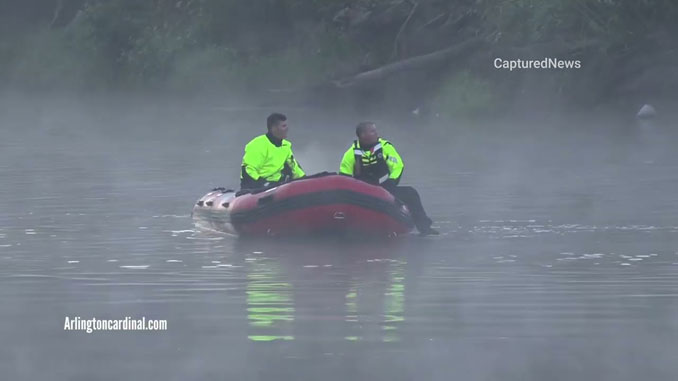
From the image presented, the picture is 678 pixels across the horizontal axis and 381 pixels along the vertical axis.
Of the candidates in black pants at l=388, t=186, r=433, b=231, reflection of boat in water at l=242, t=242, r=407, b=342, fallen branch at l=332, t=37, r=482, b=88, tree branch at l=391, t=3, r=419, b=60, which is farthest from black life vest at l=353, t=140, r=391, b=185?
tree branch at l=391, t=3, r=419, b=60

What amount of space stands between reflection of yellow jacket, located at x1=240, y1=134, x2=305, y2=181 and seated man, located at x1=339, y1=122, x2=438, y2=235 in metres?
0.67

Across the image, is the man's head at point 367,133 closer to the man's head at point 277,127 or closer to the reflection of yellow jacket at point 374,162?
the reflection of yellow jacket at point 374,162

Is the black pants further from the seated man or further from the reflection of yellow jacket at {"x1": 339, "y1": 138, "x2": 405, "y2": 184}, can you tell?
the reflection of yellow jacket at {"x1": 339, "y1": 138, "x2": 405, "y2": 184}

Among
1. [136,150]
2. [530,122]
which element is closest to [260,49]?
[530,122]

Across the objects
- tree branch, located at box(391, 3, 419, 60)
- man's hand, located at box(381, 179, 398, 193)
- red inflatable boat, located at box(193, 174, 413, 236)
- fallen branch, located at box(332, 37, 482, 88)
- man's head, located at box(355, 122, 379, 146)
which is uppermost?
tree branch, located at box(391, 3, 419, 60)

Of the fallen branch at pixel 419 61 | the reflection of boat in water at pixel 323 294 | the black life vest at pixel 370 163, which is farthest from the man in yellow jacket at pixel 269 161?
the fallen branch at pixel 419 61

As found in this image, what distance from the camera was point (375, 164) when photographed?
1950 centimetres

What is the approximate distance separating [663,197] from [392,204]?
6938 millimetres

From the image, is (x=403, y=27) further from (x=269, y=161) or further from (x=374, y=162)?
(x=374, y=162)

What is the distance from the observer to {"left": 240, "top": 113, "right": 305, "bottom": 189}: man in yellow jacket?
782 inches

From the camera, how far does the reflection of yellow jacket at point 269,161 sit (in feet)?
65.4

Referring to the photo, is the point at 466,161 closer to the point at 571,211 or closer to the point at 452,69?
the point at 571,211

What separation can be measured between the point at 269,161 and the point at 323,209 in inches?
62.5

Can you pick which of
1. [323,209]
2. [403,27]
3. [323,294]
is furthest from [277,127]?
[403,27]
